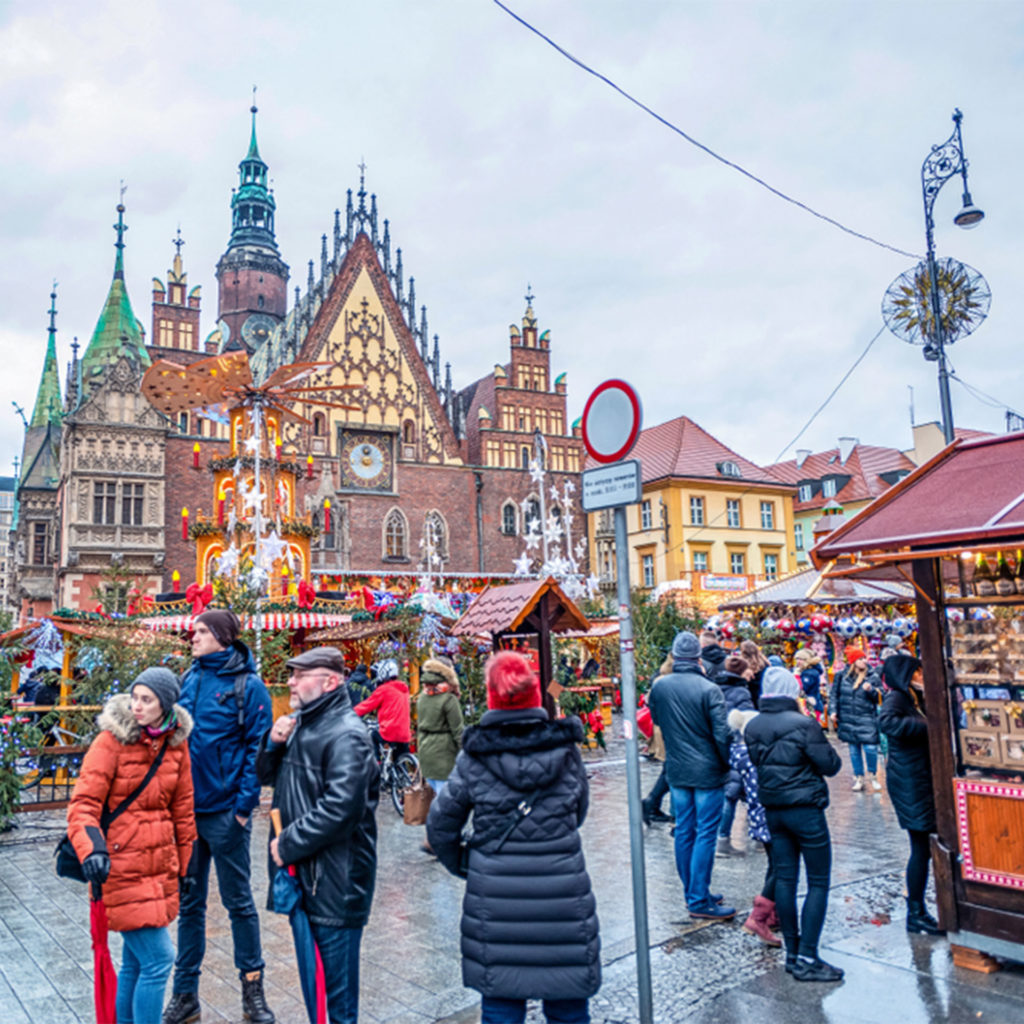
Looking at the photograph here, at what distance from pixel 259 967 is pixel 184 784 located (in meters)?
1.12

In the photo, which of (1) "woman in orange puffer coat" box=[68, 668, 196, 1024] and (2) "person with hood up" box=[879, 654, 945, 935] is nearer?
(1) "woman in orange puffer coat" box=[68, 668, 196, 1024]

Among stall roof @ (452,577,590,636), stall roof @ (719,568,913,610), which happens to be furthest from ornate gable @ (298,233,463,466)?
stall roof @ (452,577,590,636)

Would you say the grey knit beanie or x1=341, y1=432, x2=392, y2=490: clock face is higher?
x1=341, y1=432, x2=392, y2=490: clock face

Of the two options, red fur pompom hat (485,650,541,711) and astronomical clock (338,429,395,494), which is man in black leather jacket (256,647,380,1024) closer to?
red fur pompom hat (485,650,541,711)

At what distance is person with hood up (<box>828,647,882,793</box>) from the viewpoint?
9484mm

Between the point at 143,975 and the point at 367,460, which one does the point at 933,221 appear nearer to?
the point at 143,975

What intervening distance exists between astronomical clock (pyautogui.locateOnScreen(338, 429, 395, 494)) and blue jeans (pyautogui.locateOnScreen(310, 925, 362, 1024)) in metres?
31.6

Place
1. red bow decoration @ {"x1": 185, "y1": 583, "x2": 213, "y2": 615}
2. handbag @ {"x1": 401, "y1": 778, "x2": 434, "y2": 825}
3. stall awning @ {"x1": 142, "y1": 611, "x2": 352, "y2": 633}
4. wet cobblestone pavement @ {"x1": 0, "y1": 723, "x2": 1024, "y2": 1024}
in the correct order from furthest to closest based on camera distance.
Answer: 1. stall awning @ {"x1": 142, "y1": 611, "x2": 352, "y2": 633}
2. red bow decoration @ {"x1": 185, "y1": 583, "x2": 213, "y2": 615}
3. handbag @ {"x1": 401, "y1": 778, "x2": 434, "y2": 825}
4. wet cobblestone pavement @ {"x1": 0, "y1": 723, "x2": 1024, "y2": 1024}

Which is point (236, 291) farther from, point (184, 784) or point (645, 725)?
point (184, 784)

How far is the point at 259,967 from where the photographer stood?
412 centimetres

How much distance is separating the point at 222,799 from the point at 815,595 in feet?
42.1

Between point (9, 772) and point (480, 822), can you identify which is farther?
point (9, 772)

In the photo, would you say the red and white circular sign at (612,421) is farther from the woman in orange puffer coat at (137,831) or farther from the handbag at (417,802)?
the handbag at (417,802)

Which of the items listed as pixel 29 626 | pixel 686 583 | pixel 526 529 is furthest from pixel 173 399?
pixel 686 583
